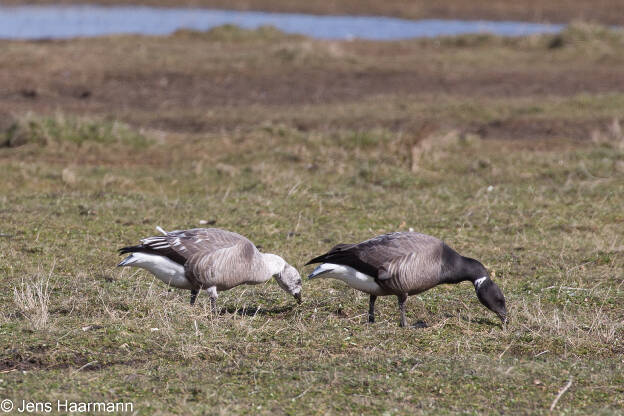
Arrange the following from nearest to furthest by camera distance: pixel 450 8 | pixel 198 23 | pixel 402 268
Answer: pixel 402 268, pixel 198 23, pixel 450 8

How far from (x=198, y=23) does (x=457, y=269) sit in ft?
116

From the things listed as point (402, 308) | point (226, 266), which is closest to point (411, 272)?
point (402, 308)

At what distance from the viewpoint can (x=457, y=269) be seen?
26.1ft

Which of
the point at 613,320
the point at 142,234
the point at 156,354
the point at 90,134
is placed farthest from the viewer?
the point at 90,134

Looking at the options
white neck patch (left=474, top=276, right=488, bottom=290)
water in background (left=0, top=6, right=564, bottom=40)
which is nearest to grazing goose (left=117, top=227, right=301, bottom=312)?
white neck patch (left=474, top=276, right=488, bottom=290)

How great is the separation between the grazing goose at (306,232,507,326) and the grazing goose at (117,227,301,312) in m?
0.73

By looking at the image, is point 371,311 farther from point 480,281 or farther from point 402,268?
point 480,281

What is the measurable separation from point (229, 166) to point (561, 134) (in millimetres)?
8222

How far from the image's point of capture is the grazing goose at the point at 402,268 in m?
7.76

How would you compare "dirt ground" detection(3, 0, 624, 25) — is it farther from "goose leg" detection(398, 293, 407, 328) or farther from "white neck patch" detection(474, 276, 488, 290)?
"goose leg" detection(398, 293, 407, 328)

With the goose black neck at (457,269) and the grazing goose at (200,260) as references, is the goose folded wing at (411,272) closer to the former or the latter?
the goose black neck at (457,269)

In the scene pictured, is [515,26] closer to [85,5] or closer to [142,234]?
[85,5]

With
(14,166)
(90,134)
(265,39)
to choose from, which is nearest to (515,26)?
(265,39)

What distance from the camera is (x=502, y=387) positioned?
20.5 feet
